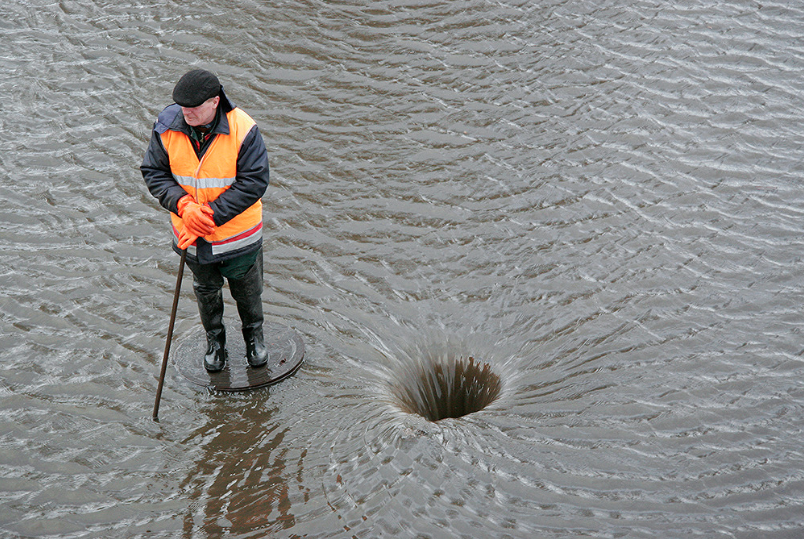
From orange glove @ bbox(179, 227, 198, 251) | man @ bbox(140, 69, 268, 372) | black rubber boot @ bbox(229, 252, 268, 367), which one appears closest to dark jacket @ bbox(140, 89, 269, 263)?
man @ bbox(140, 69, 268, 372)

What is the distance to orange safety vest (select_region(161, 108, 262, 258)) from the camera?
4.84 meters

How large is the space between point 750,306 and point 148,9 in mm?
8485

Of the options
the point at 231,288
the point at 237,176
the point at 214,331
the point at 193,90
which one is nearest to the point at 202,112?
the point at 193,90

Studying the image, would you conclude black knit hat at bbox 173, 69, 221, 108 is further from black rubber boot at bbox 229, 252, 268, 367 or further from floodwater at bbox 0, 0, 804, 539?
floodwater at bbox 0, 0, 804, 539

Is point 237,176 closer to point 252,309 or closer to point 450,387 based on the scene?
point 252,309

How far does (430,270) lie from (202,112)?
269cm

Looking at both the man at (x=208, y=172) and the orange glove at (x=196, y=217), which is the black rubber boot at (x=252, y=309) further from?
the orange glove at (x=196, y=217)

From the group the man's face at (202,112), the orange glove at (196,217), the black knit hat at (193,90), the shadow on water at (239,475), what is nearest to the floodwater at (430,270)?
the shadow on water at (239,475)

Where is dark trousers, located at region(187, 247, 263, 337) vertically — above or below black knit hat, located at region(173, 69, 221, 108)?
below

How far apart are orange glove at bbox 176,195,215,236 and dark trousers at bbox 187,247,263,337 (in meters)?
0.39

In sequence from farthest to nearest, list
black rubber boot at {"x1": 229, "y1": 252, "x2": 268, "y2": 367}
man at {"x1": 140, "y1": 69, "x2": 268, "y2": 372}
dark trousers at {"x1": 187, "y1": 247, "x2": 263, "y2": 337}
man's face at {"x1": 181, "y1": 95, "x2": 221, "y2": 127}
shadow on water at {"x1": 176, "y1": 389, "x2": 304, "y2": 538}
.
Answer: black rubber boot at {"x1": 229, "y1": 252, "x2": 268, "y2": 367}
dark trousers at {"x1": 187, "y1": 247, "x2": 263, "y2": 337}
man at {"x1": 140, "y1": 69, "x2": 268, "y2": 372}
man's face at {"x1": 181, "y1": 95, "x2": 221, "y2": 127}
shadow on water at {"x1": 176, "y1": 389, "x2": 304, "y2": 538}

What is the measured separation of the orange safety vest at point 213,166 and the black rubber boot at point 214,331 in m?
0.53

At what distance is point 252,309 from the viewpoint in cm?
545

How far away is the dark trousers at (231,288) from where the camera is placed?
5164 mm
